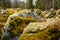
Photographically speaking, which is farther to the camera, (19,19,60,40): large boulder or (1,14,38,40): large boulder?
(1,14,38,40): large boulder

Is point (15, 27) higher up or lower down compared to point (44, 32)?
lower down

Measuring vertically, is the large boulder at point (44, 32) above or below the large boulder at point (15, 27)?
above

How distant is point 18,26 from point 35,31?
3847 mm

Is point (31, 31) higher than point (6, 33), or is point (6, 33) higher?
point (31, 31)

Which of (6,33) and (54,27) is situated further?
(6,33)

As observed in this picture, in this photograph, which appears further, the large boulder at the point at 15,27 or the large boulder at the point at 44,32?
the large boulder at the point at 15,27

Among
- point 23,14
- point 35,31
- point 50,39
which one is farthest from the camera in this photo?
point 23,14

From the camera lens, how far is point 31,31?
6.70 m

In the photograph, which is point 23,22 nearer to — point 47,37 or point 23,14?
point 23,14

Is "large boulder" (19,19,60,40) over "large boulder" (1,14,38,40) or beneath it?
over

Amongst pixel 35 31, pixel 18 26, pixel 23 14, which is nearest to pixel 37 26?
pixel 35 31

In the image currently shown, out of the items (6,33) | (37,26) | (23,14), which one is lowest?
(6,33)

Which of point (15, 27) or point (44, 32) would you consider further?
point (15, 27)

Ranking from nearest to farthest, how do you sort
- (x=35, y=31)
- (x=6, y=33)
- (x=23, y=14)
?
(x=35, y=31)
(x=6, y=33)
(x=23, y=14)
